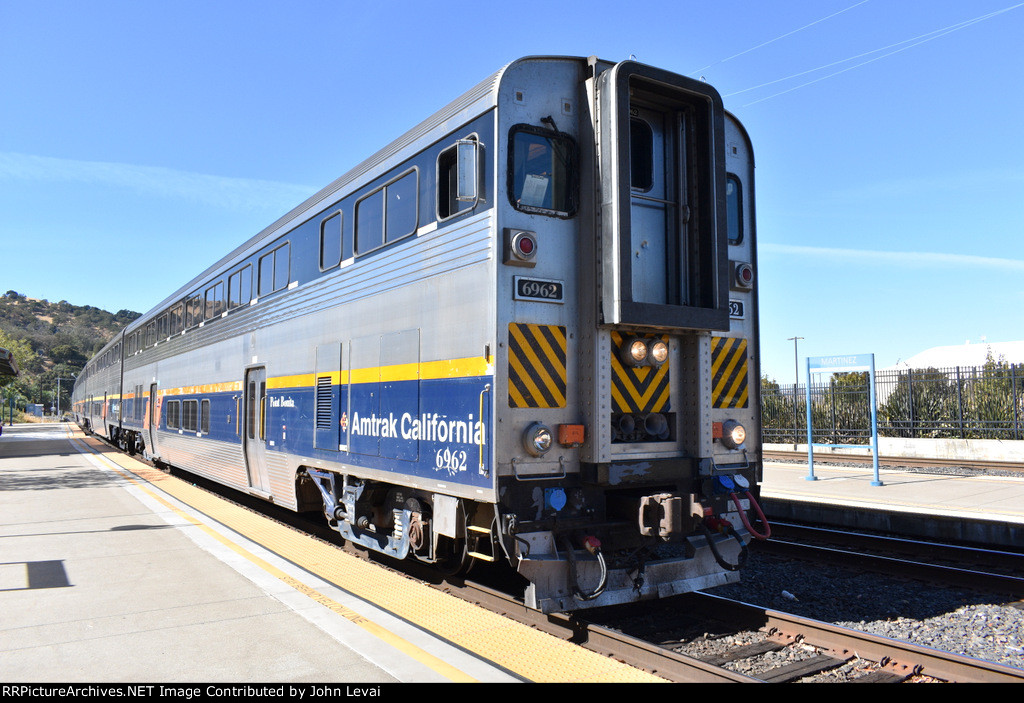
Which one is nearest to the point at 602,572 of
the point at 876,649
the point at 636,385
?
the point at 636,385

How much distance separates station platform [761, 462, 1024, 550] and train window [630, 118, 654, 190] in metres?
6.15

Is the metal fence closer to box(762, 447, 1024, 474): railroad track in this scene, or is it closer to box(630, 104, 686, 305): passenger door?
box(762, 447, 1024, 474): railroad track

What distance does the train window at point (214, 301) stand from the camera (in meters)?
12.8

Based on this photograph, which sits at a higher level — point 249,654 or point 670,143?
point 670,143

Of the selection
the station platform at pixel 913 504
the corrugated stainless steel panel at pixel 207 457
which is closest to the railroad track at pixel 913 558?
the station platform at pixel 913 504

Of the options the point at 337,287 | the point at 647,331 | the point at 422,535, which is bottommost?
the point at 422,535

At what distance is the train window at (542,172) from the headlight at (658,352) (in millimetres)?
1235

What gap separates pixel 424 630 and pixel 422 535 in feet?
4.19

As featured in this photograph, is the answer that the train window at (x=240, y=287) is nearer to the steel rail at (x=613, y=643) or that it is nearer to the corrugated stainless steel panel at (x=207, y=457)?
the corrugated stainless steel panel at (x=207, y=457)

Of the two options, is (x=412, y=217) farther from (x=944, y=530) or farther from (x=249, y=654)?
(x=944, y=530)

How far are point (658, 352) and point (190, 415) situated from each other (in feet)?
37.9

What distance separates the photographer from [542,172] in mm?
5465
